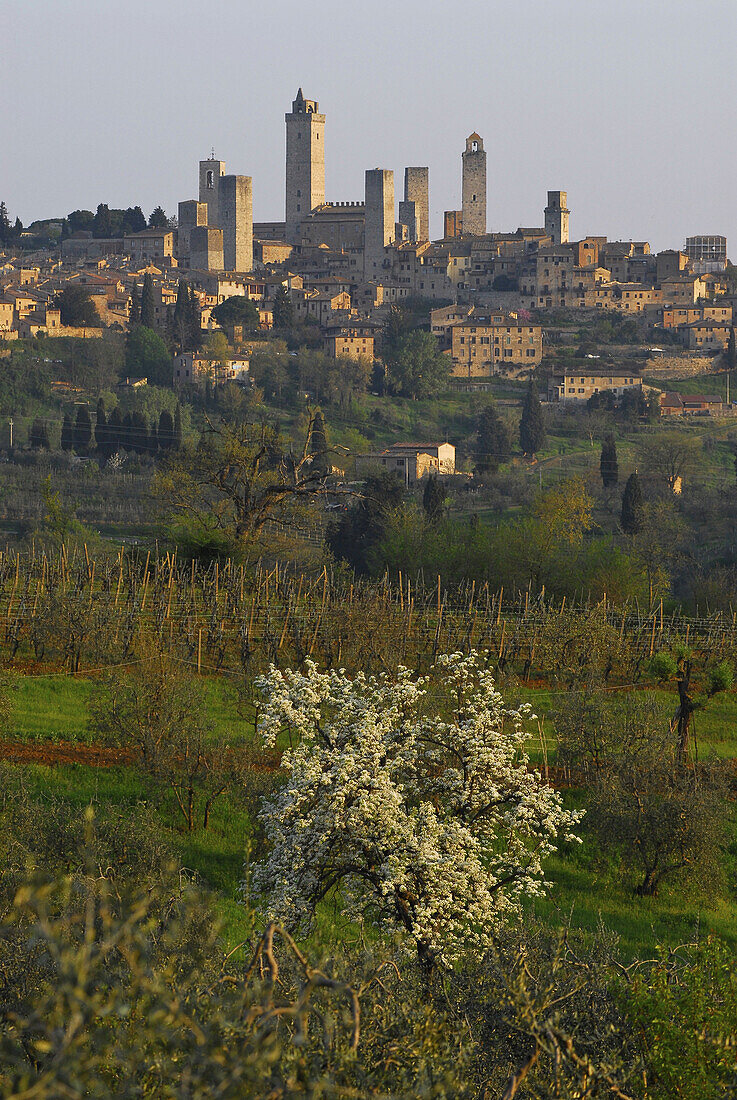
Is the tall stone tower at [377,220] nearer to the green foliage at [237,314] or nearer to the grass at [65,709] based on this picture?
the green foliage at [237,314]

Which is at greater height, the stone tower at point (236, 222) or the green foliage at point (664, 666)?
the stone tower at point (236, 222)

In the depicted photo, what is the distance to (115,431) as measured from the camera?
172ft

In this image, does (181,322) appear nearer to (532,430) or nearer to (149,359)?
(149,359)

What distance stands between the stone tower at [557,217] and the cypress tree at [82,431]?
54.4m

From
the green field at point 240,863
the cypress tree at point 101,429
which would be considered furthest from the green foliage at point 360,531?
the cypress tree at point 101,429

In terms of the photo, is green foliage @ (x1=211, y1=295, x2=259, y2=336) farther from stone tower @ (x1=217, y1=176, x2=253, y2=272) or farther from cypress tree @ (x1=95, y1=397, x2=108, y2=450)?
cypress tree @ (x1=95, y1=397, x2=108, y2=450)

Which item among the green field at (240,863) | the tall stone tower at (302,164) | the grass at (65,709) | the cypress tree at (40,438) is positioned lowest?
the green field at (240,863)

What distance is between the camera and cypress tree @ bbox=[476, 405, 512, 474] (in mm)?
58641

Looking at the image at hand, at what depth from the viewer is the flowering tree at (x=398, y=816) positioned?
29.8 feet

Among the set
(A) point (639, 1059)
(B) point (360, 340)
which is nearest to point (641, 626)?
(A) point (639, 1059)

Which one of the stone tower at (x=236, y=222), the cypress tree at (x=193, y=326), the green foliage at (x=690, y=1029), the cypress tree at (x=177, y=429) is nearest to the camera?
the green foliage at (x=690, y=1029)

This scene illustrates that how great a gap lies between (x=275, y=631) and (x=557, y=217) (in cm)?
8461

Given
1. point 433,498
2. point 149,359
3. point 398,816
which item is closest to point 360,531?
point 433,498

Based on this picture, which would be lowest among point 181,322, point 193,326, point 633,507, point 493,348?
point 633,507
